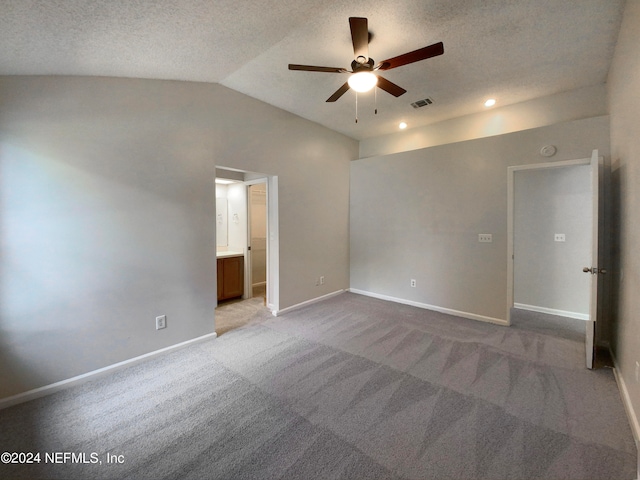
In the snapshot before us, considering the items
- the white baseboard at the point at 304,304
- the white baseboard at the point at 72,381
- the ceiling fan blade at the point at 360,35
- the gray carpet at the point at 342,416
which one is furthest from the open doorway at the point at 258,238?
the ceiling fan blade at the point at 360,35

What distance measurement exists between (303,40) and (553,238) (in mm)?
4476

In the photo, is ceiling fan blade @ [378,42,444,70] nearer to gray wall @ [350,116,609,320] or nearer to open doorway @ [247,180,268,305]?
gray wall @ [350,116,609,320]

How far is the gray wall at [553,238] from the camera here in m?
3.66

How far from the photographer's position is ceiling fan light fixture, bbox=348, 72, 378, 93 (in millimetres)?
2145

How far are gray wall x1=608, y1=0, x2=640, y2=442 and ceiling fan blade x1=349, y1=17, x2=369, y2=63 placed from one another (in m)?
1.78

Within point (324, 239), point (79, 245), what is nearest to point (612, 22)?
point (324, 239)

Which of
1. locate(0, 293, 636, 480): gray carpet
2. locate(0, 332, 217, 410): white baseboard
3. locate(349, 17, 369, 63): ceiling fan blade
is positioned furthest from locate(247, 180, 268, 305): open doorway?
locate(349, 17, 369, 63): ceiling fan blade

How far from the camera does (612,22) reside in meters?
2.07

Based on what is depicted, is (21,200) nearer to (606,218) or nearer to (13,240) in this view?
(13,240)

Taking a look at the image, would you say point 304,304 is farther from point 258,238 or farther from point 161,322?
point 161,322

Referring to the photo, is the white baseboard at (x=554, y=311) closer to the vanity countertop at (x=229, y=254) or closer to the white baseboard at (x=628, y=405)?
the white baseboard at (x=628, y=405)

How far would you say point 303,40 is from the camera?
2271 millimetres

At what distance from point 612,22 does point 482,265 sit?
266cm

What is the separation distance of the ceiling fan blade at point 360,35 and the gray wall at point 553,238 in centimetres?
323
